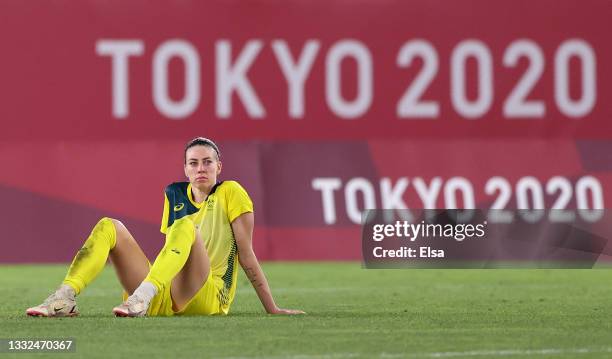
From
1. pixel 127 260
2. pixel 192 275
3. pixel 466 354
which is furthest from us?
pixel 127 260

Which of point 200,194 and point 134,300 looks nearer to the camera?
point 134,300

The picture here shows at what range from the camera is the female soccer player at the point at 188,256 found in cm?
825

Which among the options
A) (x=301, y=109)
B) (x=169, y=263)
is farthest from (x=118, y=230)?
(x=301, y=109)

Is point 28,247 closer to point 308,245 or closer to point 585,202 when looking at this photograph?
point 308,245

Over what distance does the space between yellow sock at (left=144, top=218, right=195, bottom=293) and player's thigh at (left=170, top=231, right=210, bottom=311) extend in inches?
4.5

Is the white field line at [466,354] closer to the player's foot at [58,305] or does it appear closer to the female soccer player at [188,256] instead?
the female soccer player at [188,256]

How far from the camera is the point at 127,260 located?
8.55 metres

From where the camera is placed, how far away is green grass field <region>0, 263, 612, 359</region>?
7129 millimetres

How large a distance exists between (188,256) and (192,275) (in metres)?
0.15

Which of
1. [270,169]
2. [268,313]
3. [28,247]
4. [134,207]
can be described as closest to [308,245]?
[270,169]

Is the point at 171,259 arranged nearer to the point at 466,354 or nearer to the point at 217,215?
the point at 217,215

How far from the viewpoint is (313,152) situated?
1584 centimetres

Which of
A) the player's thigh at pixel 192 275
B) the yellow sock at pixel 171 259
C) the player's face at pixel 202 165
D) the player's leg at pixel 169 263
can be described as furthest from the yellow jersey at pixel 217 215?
the yellow sock at pixel 171 259

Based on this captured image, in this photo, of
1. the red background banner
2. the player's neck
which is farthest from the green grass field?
the red background banner
